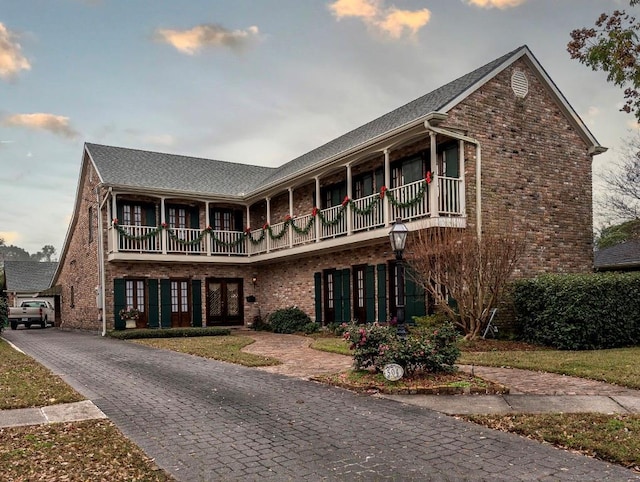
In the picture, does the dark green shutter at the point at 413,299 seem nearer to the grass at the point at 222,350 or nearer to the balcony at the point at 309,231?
the balcony at the point at 309,231

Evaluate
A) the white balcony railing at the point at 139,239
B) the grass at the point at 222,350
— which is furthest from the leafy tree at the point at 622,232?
the white balcony railing at the point at 139,239

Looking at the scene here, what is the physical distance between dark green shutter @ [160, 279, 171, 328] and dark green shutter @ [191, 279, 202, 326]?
103 cm

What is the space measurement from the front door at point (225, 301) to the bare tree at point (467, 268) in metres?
12.6

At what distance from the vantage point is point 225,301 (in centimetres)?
2447

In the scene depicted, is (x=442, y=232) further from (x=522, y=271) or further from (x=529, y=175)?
(x=529, y=175)

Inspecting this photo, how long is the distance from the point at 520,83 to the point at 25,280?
44531 mm

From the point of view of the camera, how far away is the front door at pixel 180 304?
75.8ft

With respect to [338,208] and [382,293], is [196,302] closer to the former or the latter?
[338,208]

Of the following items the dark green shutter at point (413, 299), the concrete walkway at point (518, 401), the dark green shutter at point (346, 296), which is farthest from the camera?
the dark green shutter at point (346, 296)

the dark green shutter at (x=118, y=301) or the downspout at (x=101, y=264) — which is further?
the dark green shutter at (x=118, y=301)

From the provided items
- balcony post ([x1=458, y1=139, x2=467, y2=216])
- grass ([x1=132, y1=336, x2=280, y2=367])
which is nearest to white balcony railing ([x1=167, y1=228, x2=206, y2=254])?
grass ([x1=132, y1=336, x2=280, y2=367])

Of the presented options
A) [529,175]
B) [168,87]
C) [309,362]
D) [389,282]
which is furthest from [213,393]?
[529,175]

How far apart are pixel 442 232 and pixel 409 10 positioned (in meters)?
6.22

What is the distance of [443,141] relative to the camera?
51.0 feet
